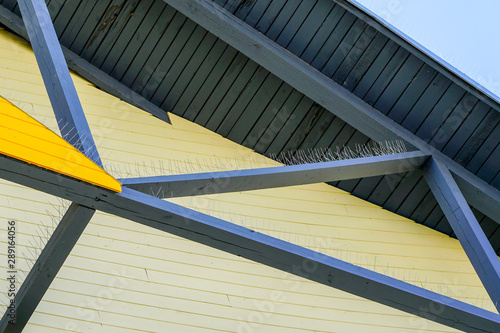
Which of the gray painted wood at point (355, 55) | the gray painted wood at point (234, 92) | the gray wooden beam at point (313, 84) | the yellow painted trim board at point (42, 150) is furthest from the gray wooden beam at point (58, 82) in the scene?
the gray painted wood at point (355, 55)

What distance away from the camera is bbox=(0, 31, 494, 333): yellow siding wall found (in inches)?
132

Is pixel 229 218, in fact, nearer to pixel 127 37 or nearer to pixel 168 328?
pixel 168 328

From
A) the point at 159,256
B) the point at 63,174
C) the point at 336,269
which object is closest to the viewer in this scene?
the point at 63,174

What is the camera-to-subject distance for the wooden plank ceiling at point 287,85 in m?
4.15

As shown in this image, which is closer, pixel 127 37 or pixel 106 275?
pixel 106 275

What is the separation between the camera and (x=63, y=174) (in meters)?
2.38

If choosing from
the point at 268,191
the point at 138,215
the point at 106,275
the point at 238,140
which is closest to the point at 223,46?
the point at 238,140

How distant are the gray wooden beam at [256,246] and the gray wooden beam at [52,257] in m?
0.09

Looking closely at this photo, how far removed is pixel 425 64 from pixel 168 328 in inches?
99.6

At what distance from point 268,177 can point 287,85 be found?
1.49m

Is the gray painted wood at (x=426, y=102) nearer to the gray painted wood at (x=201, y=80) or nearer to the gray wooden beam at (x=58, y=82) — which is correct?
the gray painted wood at (x=201, y=80)

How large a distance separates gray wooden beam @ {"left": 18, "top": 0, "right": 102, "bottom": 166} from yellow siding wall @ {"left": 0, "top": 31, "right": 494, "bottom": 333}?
3.43ft

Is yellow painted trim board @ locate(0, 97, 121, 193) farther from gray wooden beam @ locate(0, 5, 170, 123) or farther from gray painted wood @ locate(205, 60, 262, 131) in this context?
gray painted wood @ locate(205, 60, 262, 131)

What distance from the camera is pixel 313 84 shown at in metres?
4.25
